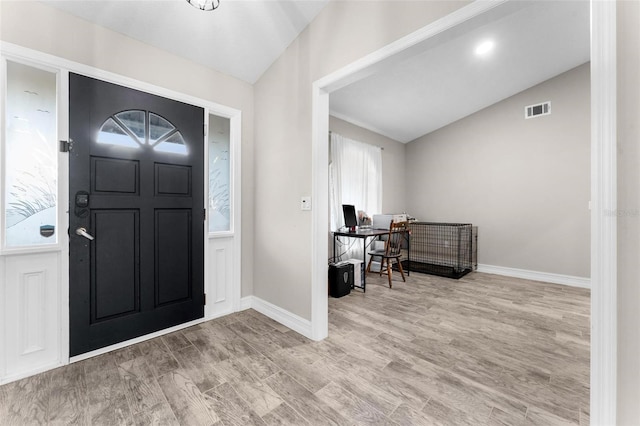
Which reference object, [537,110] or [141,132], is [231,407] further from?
[537,110]

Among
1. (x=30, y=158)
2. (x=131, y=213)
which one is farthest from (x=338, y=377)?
(x=30, y=158)

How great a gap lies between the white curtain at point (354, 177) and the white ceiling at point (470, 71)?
0.46 metres

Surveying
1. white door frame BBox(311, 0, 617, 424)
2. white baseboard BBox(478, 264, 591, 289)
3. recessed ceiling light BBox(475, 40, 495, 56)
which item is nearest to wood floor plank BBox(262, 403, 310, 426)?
white door frame BBox(311, 0, 617, 424)

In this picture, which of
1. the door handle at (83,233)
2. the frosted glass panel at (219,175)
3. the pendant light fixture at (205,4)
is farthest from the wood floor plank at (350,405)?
the pendant light fixture at (205,4)

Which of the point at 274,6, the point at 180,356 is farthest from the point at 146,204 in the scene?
the point at 274,6

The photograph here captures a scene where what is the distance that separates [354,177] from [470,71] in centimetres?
222

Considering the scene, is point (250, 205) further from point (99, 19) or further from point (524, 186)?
point (524, 186)

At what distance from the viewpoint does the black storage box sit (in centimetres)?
333

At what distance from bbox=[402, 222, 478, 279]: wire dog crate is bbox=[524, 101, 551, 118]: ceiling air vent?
6.63ft

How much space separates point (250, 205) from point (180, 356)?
1.54 metres

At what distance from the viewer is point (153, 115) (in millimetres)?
2262

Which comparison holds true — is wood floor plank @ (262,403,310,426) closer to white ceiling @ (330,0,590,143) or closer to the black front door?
the black front door

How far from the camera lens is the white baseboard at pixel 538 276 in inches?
149

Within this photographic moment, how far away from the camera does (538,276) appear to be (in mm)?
4113
